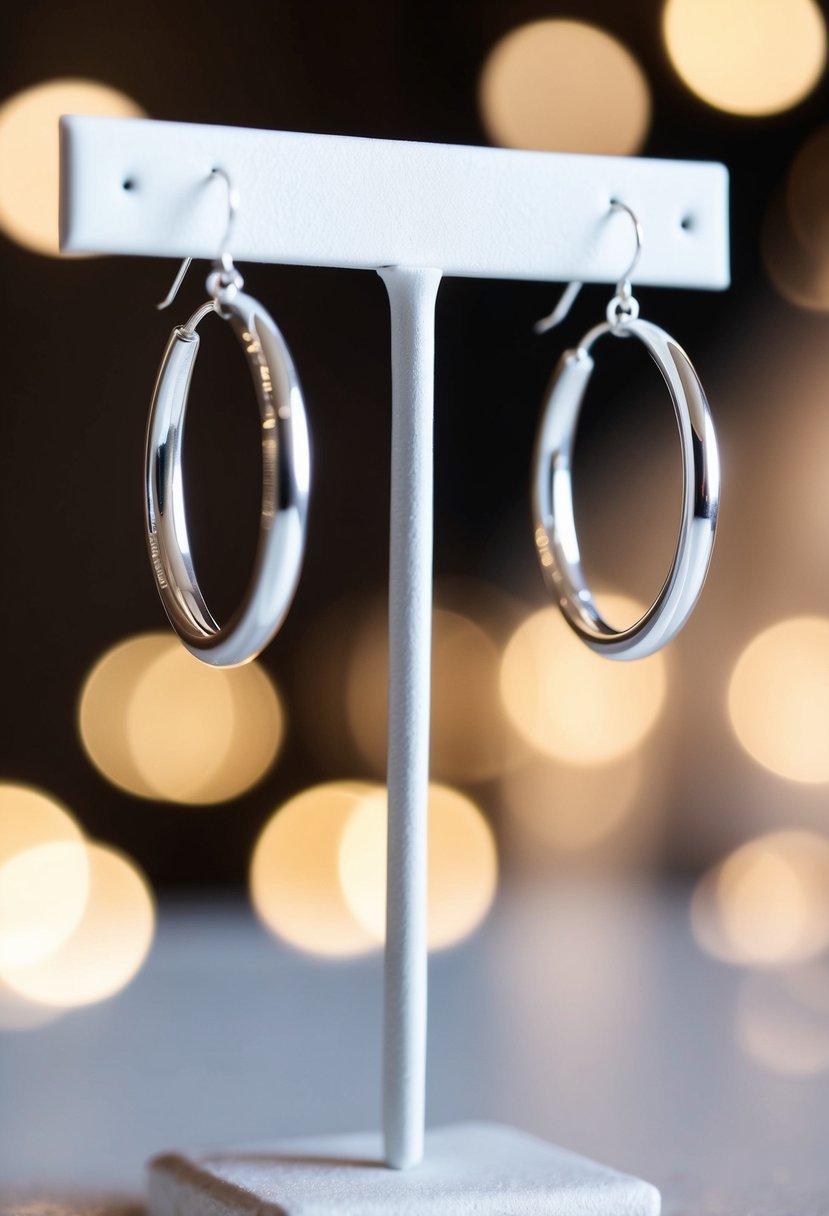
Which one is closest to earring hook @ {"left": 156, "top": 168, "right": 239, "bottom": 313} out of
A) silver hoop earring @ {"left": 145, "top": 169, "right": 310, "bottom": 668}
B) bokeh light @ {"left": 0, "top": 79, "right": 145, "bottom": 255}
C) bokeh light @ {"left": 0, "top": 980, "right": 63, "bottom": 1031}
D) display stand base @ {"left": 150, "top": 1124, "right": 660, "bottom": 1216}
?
silver hoop earring @ {"left": 145, "top": 169, "right": 310, "bottom": 668}

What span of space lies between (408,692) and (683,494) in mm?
103

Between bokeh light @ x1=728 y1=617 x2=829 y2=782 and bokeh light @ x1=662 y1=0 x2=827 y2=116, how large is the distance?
37cm

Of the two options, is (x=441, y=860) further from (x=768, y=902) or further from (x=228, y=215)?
(x=228, y=215)

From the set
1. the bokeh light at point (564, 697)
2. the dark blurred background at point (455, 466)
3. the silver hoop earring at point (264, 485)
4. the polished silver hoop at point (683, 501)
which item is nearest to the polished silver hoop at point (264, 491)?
the silver hoop earring at point (264, 485)

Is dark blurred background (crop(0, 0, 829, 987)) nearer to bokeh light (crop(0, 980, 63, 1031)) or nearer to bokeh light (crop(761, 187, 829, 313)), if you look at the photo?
bokeh light (crop(761, 187, 829, 313))

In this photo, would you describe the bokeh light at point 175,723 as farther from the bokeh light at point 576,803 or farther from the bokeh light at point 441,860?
the bokeh light at point 576,803

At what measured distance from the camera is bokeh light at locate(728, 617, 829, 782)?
40.1 inches

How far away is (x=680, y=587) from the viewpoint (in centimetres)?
43

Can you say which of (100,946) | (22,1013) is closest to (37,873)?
(100,946)

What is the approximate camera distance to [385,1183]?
1.42 feet

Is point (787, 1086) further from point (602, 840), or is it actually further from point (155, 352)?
point (155, 352)

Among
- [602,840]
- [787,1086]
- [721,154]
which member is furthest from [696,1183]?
[721,154]

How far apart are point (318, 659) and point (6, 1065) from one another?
0.40m

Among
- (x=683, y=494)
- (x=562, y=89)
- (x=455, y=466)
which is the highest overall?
(x=562, y=89)
